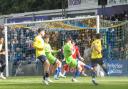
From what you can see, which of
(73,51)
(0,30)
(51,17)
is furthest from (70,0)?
(73,51)

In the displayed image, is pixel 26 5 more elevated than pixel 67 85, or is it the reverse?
pixel 26 5

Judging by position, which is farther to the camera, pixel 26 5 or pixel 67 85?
pixel 26 5

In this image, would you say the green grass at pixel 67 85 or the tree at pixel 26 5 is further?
the tree at pixel 26 5

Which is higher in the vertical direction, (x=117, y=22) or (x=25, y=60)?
(x=117, y=22)

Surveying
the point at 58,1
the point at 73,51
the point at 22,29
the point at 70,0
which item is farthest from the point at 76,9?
the point at 58,1

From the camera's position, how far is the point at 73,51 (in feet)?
104

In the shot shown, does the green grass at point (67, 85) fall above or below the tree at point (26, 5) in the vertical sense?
below

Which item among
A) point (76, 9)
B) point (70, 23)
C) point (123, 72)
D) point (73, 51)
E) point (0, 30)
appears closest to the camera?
point (73, 51)

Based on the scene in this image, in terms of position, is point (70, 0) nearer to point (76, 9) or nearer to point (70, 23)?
point (76, 9)

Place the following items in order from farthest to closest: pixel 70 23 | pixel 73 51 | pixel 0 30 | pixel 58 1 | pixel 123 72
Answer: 1. pixel 58 1
2. pixel 0 30
3. pixel 70 23
4. pixel 123 72
5. pixel 73 51

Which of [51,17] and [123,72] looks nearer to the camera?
[123,72]

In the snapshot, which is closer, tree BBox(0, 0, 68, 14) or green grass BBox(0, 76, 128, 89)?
green grass BBox(0, 76, 128, 89)

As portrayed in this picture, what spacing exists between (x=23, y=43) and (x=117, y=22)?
263 inches

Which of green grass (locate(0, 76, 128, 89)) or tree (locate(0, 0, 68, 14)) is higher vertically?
tree (locate(0, 0, 68, 14))
